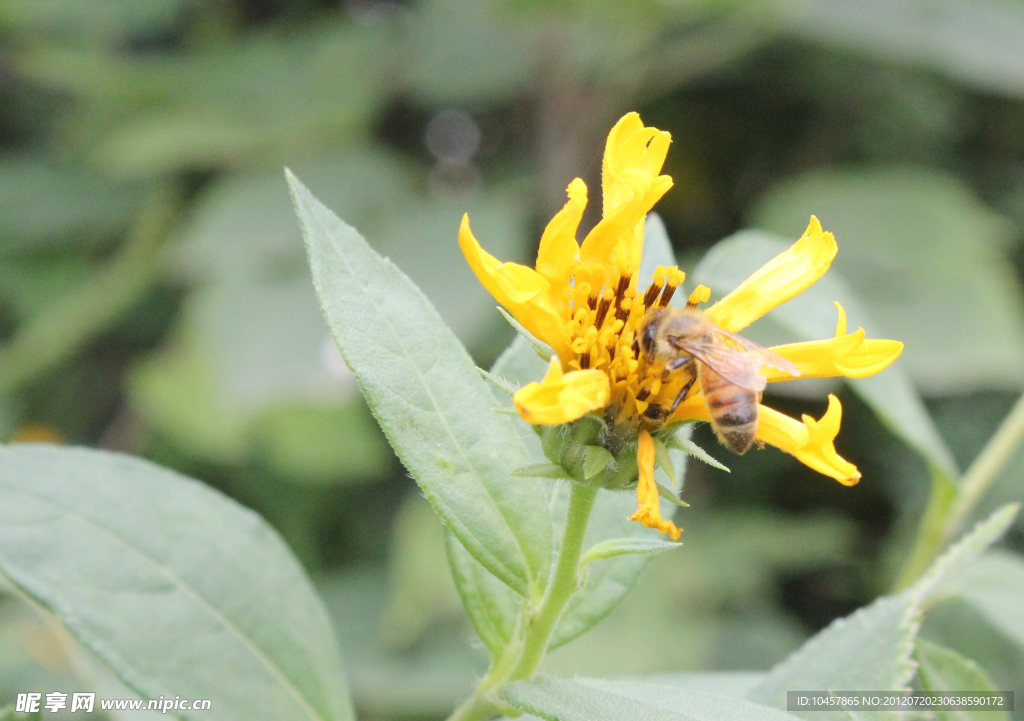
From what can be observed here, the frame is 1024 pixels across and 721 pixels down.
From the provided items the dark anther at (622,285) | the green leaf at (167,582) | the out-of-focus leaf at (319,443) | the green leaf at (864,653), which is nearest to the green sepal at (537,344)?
the dark anther at (622,285)

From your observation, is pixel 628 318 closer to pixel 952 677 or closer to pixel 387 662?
pixel 952 677

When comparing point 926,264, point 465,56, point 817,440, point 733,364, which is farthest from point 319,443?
point 817,440

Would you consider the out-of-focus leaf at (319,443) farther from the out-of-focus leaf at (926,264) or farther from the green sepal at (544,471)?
the green sepal at (544,471)

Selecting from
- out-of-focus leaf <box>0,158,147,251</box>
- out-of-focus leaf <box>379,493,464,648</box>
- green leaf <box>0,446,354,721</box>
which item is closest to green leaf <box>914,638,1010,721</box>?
green leaf <box>0,446,354,721</box>

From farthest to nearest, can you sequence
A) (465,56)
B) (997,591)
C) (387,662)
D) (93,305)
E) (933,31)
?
(465,56) → (93,305) → (933,31) → (387,662) → (997,591)

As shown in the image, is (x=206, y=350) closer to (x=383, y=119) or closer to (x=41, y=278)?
(x=41, y=278)

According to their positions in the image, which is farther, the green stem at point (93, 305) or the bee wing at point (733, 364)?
the green stem at point (93, 305)
